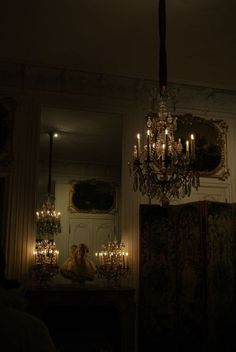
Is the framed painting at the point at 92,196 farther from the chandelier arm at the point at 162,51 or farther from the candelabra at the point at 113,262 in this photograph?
the chandelier arm at the point at 162,51

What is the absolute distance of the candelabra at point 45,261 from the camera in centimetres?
666

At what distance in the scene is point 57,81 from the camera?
289 inches

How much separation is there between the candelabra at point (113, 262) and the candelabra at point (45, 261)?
0.74 metres

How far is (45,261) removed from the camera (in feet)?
22.1

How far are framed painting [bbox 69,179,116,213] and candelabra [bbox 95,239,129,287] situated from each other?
637 mm

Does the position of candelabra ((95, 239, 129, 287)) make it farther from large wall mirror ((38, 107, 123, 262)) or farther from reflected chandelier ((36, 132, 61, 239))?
reflected chandelier ((36, 132, 61, 239))

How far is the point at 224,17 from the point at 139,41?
1.27 metres

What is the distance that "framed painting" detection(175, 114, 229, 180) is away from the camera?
7.84 metres

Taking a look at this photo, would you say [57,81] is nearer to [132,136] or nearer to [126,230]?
[132,136]

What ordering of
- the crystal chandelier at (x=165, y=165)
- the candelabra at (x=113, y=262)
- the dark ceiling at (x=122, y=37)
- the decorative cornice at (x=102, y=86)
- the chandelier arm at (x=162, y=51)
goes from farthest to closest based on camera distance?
the decorative cornice at (x=102, y=86), the candelabra at (x=113, y=262), the dark ceiling at (x=122, y=37), the chandelier arm at (x=162, y=51), the crystal chandelier at (x=165, y=165)

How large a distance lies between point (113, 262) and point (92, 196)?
1.19 metres

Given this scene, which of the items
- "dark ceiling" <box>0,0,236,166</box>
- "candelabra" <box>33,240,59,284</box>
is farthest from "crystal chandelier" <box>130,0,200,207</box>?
"candelabra" <box>33,240,59,284</box>

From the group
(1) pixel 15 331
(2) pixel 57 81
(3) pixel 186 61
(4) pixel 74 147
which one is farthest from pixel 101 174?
(1) pixel 15 331

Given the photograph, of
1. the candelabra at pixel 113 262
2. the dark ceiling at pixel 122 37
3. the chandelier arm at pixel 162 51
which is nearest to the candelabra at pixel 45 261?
the candelabra at pixel 113 262
